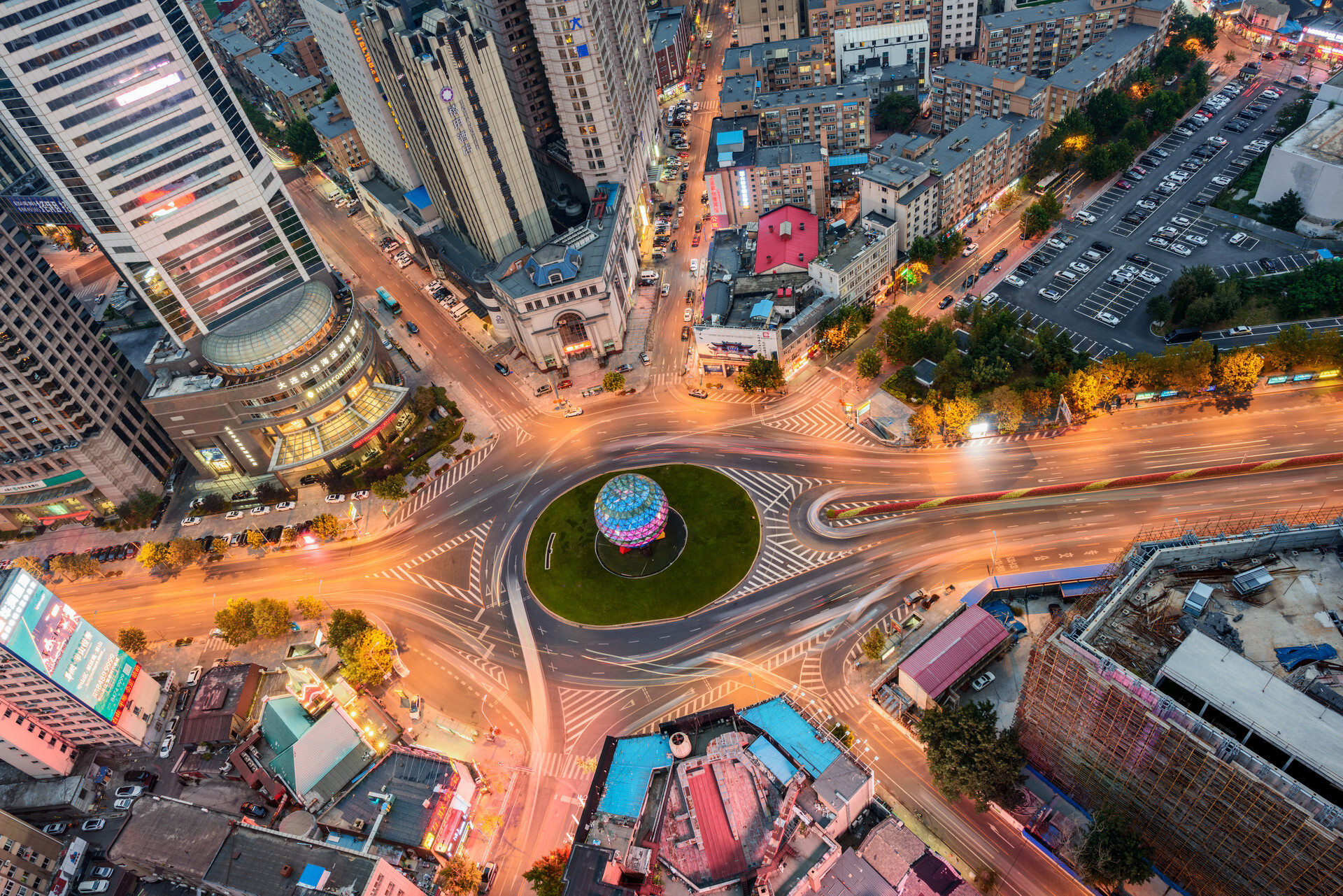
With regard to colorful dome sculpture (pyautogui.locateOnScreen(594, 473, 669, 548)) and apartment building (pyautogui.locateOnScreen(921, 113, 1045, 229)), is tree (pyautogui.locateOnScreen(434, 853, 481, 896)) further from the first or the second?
apartment building (pyautogui.locateOnScreen(921, 113, 1045, 229))

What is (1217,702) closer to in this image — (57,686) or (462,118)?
(57,686)

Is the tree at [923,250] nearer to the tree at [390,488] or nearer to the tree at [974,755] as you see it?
the tree at [974,755]

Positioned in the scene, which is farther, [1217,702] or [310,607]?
[310,607]

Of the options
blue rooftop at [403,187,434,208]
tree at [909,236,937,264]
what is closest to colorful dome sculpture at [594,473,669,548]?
tree at [909,236,937,264]

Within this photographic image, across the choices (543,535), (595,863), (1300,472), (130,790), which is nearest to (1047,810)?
(595,863)

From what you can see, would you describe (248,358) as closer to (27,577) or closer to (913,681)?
(27,577)

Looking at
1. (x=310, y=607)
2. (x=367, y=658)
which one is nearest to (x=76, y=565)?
(x=310, y=607)
